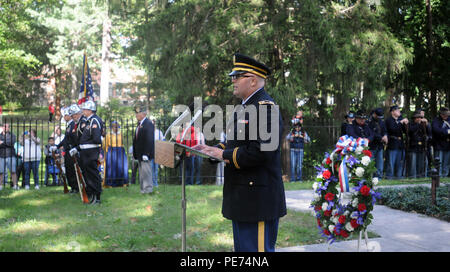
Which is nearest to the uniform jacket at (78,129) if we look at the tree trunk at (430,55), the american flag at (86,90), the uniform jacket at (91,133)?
the uniform jacket at (91,133)

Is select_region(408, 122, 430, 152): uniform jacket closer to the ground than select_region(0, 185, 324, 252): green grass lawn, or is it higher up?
higher up

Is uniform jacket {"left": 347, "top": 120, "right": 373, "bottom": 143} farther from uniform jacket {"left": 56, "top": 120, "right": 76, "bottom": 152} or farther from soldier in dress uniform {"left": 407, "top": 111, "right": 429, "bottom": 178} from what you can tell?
uniform jacket {"left": 56, "top": 120, "right": 76, "bottom": 152}

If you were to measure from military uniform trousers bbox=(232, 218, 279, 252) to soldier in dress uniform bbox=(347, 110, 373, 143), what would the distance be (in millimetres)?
7990

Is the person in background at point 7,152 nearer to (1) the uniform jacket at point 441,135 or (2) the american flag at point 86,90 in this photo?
(2) the american flag at point 86,90

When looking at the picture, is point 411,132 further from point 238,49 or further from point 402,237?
point 402,237

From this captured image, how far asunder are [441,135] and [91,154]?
384 inches

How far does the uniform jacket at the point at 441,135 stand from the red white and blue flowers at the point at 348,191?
8544mm

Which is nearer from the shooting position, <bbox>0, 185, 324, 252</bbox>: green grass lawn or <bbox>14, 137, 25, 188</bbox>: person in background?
<bbox>0, 185, 324, 252</bbox>: green grass lawn

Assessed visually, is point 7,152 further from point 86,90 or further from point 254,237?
point 254,237

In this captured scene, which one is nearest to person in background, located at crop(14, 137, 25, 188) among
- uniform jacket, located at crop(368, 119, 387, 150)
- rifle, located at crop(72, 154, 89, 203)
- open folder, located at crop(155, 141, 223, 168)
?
rifle, located at crop(72, 154, 89, 203)

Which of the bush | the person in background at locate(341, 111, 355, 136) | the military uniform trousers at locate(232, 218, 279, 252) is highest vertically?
the person in background at locate(341, 111, 355, 136)

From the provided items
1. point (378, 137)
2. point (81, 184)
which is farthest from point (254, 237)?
point (378, 137)

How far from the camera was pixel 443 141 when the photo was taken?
13.0m

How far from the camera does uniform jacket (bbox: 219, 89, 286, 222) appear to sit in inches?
152
